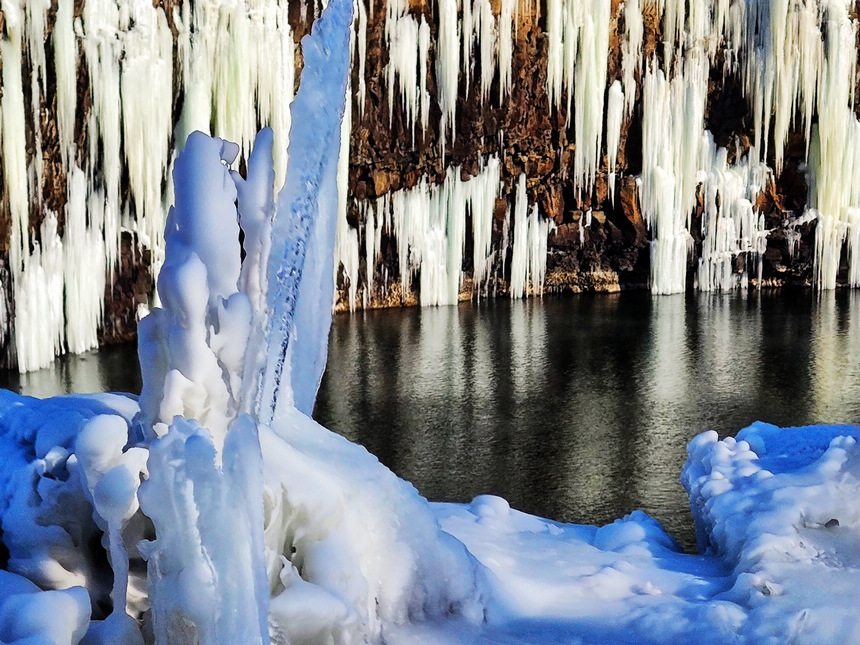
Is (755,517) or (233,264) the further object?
(755,517)

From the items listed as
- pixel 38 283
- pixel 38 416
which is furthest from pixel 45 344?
pixel 38 416

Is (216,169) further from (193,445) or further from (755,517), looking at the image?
(755,517)

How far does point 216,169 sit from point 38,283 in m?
11.5

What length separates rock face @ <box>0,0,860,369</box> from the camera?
65.3 feet

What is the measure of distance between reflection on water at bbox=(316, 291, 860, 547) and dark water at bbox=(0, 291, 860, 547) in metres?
0.03

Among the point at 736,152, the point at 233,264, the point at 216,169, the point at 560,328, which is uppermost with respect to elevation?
the point at 736,152

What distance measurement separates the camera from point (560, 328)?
18.0m

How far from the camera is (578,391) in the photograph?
1253 cm

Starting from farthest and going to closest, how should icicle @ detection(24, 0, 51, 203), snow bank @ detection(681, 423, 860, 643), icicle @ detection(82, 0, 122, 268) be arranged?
icicle @ detection(82, 0, 122, 268), icicle @ detection(24, 0, 51, 203), snow bank @ detection(681, 423, 860, 643)

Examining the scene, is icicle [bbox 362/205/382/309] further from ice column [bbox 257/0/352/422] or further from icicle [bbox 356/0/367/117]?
ice column [bbox 257/0/352/422]

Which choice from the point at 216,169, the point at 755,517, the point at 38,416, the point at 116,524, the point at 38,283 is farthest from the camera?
the point at 38,283

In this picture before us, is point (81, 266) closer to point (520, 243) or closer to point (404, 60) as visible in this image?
point (404, 60)

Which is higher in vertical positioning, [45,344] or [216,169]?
[216,169]

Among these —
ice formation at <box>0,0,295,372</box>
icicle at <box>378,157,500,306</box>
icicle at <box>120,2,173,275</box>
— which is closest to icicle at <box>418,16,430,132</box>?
icicle at <box>378,157,500,306</box>
